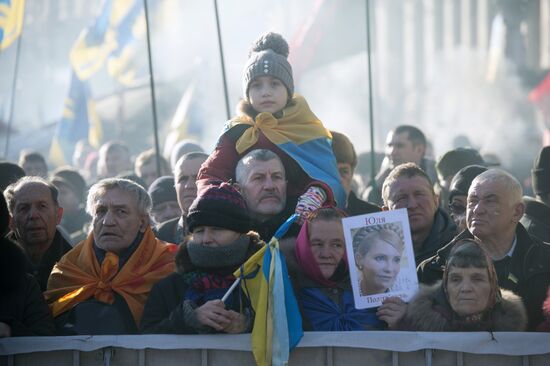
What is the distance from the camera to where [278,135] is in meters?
6.82

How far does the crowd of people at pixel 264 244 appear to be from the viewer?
5684mm

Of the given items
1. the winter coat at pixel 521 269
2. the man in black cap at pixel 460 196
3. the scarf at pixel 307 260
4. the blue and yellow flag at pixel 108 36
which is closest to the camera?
the scarf at pixel 307 260

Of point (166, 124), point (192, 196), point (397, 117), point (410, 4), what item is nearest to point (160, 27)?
point (397, 117)

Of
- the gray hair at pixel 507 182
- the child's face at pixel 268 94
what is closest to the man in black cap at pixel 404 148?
the child's face at pixel 268 94

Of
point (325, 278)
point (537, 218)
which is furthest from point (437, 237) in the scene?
point (537, 218)

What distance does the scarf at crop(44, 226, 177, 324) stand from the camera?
623cm

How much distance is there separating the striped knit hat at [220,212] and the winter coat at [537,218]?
7.61 feet

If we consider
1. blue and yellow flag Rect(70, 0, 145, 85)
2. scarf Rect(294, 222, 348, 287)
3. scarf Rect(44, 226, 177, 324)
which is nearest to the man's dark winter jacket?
scarf Rect(294, 222, 348, 287)

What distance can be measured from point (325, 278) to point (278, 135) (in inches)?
43.5

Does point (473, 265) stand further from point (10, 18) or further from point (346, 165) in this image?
point (10, 18)

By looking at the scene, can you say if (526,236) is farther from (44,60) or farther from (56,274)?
(44,60)

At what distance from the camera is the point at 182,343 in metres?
5.51

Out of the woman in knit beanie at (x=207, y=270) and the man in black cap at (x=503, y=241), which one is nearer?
the woman in knit beanie at (x=207, y=270)

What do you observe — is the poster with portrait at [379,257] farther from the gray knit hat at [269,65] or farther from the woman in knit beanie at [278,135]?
the gray knit hat at [269,65]
